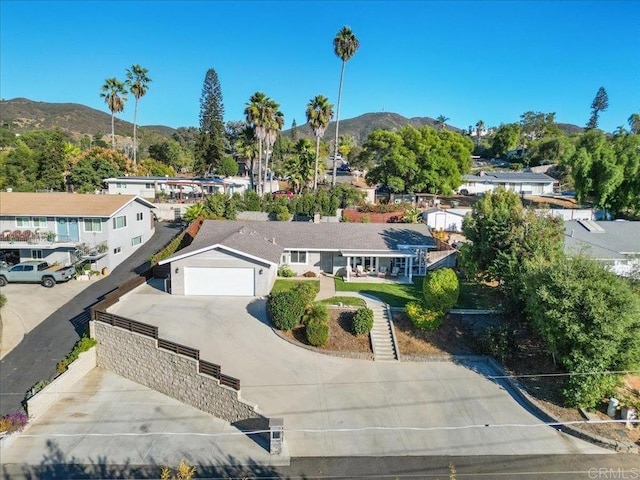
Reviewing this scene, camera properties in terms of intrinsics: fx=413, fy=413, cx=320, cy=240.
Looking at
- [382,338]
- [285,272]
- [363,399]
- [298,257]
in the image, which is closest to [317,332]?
[382,338]

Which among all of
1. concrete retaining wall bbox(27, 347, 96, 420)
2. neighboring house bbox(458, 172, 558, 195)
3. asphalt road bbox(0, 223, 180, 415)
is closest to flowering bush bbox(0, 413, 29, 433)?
concrete retaining wall bbox(27, 347, 96, 420)

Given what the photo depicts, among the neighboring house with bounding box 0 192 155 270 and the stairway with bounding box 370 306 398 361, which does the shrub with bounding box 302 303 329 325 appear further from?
the neighboring house with bounding box 0 192 155 270

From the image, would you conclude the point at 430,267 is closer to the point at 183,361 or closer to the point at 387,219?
the point at 387,219

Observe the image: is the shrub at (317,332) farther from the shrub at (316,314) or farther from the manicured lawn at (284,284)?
the manicured lawn at (284,284)

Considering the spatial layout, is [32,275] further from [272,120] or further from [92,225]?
[272,120]

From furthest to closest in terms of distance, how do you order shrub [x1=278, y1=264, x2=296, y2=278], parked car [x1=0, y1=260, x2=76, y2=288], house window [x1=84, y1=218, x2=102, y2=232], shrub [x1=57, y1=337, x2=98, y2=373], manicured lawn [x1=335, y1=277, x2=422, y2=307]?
1. house window [x1=84, y1=218, x2=102, y2=232]
2. shrub [x1=278, y1=264, x2=296, y2=278]
3. parked car [x1=0, y1=260, x2=76, y2=288]
4. manicured lawn [x1=335, y1=277, x2=422, y2=307]
5. shrub [x1=57, y1=337, x2=98, y2=373]

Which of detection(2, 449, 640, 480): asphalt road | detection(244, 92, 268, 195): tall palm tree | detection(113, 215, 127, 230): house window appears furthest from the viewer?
detection(244, 92, 268, 195): tall palm tree
